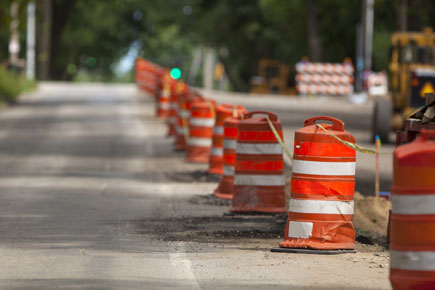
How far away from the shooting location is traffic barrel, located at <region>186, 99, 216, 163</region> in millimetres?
20531

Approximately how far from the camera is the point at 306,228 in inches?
428

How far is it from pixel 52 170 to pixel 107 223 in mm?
7009

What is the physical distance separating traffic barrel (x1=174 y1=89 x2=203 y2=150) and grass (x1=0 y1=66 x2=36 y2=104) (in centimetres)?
1565

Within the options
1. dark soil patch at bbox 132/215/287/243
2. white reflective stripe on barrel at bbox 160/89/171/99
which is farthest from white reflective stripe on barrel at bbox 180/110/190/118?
white reflective stripe on barrel at bbox 160/89/171/99

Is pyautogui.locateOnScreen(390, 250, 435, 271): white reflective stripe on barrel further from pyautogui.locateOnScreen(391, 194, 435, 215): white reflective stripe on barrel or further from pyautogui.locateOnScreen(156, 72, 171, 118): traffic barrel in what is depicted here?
pyautogui.locateOnScreen(156, 72, 171, 118): traffic barrel

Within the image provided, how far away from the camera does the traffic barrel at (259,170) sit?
13.7m

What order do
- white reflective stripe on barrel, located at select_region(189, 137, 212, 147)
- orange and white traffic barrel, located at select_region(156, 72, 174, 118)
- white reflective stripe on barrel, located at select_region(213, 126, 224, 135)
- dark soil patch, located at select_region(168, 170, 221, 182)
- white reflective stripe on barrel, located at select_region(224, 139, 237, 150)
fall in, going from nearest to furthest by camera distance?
white reflective stripe on barrel, located at select_region(224, 139, 237, 150) → white reflective stripe on barrel, located at select_region(213, 126, 224, 135) → dark soil patch, located at select_region(168, 170, 221, 182) → white reflective stripe on barrel, located at select_region(189, 137, 212, 147) → orange and white traffic barrel, located at select_region(156, 72, 174, 118)

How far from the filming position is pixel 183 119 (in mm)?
23359

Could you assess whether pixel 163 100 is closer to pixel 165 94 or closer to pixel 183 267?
pixel 165 94

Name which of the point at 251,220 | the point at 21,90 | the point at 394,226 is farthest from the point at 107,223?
the point at 21,90

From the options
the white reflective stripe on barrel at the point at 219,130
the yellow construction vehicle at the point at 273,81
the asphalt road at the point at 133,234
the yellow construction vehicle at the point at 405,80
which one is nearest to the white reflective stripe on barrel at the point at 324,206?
the asphalt road at the point at 133,234

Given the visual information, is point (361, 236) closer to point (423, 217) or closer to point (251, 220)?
point (251, 220)

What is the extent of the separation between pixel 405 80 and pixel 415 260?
63.5 ft

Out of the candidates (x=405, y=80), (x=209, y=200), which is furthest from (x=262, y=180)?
(x=405, y=80)
